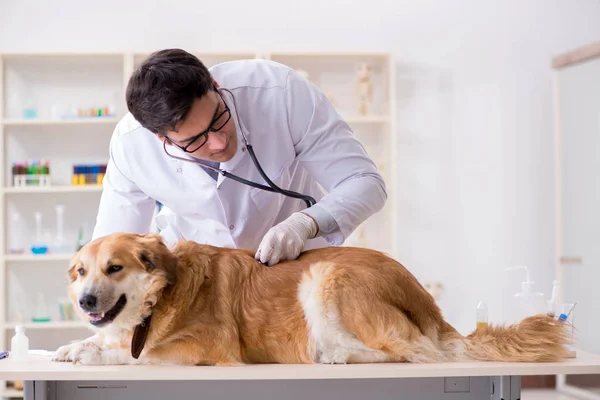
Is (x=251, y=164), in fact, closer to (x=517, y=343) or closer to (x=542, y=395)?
(x=517, y=343)

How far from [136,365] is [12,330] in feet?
10.9

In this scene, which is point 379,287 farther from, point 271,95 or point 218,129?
point 271,95

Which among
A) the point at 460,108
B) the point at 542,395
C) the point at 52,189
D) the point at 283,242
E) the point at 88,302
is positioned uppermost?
the point at 460,108

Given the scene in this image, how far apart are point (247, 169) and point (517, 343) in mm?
889

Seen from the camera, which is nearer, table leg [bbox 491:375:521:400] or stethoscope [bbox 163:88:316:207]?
table leg [bbox 491:375:521:400]

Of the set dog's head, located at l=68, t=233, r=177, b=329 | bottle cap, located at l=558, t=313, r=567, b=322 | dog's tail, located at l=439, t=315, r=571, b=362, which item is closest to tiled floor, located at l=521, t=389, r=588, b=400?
bottle cap, located at l=558, t=313, r=567, b=322

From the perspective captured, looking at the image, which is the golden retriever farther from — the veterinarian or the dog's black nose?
the veterinarian

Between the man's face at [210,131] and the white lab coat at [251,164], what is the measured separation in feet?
0.17

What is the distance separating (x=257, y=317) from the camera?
5.63 feet

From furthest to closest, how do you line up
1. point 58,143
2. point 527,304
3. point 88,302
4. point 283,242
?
point 58,143
point 527,304
point 283,242
point 88,302

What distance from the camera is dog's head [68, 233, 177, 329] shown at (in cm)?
161

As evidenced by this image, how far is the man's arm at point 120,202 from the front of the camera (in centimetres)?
217


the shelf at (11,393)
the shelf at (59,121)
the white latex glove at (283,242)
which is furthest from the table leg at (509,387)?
the shelf at (11,393)

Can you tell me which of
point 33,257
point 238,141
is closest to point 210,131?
point 238,141
